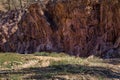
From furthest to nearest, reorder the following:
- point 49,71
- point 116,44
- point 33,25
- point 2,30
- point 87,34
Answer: point 2,30 < point 33,25 < point 87,34 < point 116,44 < point 49,71

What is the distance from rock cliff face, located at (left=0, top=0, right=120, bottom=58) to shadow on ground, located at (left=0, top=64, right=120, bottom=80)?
7.39 m

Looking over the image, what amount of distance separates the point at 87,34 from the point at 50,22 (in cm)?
435

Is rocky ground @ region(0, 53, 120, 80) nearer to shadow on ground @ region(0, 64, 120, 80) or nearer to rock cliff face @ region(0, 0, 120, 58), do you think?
shadow on ground @ region(0, 64, 120, 80)

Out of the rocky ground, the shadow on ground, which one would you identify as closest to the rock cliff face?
the rocky ground

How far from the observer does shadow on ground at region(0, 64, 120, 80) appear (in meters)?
9.03

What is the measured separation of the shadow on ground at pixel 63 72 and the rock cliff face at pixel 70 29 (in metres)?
7.39

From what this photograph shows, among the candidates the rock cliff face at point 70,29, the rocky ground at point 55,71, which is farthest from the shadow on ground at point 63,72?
the rock cliff face at point 70,29

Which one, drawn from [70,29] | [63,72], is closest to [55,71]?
[63,72]

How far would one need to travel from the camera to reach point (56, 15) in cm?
2353

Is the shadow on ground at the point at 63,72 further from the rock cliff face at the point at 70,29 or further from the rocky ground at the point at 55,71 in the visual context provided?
the rock cliff face at the point at 70,29

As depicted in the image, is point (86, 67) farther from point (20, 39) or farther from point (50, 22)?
point (20, 39)

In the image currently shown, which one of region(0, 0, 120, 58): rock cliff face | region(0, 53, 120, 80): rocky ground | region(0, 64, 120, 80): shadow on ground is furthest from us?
region(0, 0, 120, 58): rock cliff face

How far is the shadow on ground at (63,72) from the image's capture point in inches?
356

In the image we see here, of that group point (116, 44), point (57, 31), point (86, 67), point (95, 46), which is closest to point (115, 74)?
point (86, 67)
